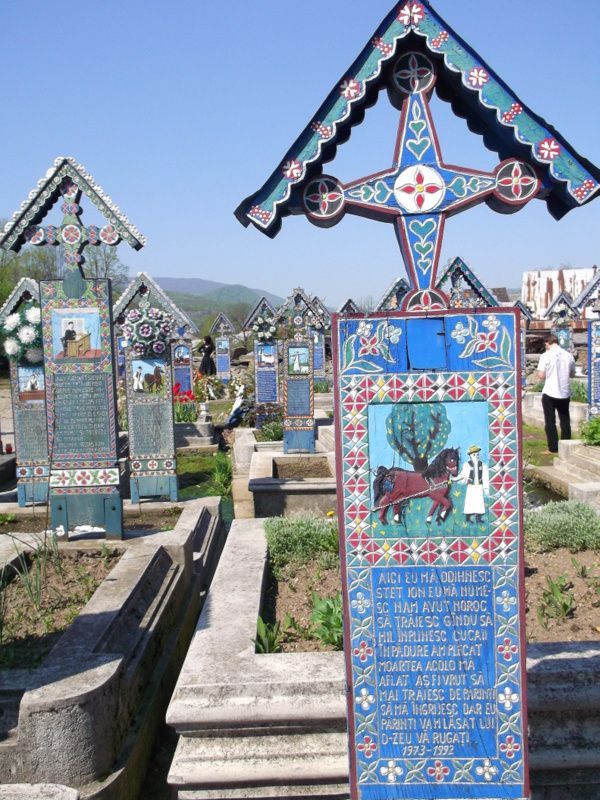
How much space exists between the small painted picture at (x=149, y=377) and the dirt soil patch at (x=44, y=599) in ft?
13.4

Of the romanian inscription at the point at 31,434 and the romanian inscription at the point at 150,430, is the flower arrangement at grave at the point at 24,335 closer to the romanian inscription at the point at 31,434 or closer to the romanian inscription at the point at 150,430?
the romanian inscription at the point at 31,434

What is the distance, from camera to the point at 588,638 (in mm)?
3889

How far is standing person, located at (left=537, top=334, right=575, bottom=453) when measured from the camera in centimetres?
1075

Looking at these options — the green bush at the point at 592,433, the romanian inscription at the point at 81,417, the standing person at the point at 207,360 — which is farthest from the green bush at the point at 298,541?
the standing person at the point at 207,360

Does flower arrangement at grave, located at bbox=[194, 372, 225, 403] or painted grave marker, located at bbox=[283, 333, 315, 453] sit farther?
flower arrangement at grave, located at bbox=[194, 372, 225, 403]

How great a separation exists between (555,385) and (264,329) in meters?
6.90

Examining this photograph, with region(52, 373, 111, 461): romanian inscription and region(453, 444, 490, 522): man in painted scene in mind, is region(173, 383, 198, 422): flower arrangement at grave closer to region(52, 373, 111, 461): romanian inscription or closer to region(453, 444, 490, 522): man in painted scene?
A: region(52, 373, 111, 461): romanian inscription

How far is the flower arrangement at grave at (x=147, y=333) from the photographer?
9.05 meters

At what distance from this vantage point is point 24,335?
8.64 metres

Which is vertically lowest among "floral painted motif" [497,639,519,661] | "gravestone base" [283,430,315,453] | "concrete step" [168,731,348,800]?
"concrete step" [168,731,348,800]

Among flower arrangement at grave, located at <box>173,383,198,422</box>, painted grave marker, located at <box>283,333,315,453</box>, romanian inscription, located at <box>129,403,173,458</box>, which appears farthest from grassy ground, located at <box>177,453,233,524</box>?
flower arrangement at grave, located at <box>173,383,198,422</box>

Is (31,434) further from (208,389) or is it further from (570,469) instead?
(208,389)

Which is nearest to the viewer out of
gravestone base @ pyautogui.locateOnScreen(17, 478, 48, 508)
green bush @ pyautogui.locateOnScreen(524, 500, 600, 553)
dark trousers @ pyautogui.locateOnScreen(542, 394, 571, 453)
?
green bush @ pyautogui.locateOnScreen(524, 500, 600, 553)

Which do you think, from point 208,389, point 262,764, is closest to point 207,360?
point 208,389
